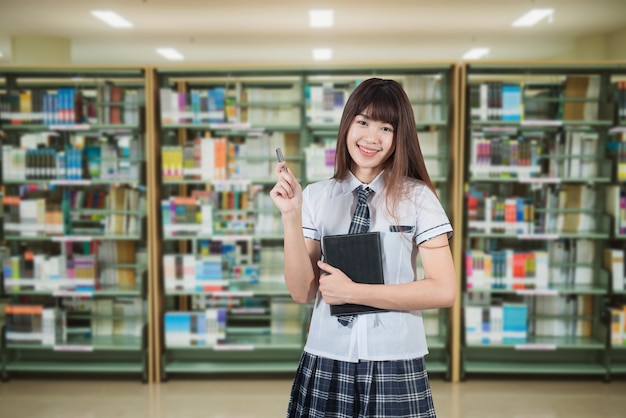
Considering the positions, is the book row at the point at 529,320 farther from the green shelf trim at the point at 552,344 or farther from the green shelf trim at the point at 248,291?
Answer: the green shelf trim at the point at 248,291

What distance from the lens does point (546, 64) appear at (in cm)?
423

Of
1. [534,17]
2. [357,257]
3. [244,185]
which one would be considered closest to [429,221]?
[357,257]

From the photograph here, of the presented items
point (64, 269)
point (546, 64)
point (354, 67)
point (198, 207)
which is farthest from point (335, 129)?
point (64, 269)

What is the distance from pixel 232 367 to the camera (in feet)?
14.6

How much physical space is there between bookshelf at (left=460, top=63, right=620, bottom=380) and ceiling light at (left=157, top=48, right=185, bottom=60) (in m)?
6.61

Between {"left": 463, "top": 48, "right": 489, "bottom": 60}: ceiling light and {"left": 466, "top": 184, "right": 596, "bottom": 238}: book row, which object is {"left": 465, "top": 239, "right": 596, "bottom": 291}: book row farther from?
{"left": 463, "top": 48, "right": 489, "bottom": 60}: ceiling light

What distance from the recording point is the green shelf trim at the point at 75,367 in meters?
4.41

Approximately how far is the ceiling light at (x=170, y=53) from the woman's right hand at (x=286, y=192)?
895 cm

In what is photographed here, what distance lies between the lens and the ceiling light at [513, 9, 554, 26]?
6938 millimetres

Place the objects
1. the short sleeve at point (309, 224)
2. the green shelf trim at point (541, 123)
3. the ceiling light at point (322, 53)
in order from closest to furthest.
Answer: the short sleeve at point (309, 224)
the green shelf trim at point (541, 123)
the ceiling light at point (322, 53)

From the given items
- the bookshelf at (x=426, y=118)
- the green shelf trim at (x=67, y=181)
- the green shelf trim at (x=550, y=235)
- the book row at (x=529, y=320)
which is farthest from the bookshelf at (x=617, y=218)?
the green shelf trim at (x=67, y=181)

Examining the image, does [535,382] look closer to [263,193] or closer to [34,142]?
[263,193]

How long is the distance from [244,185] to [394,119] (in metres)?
3.04

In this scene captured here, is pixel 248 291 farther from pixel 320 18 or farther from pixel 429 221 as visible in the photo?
pixel 320 18
